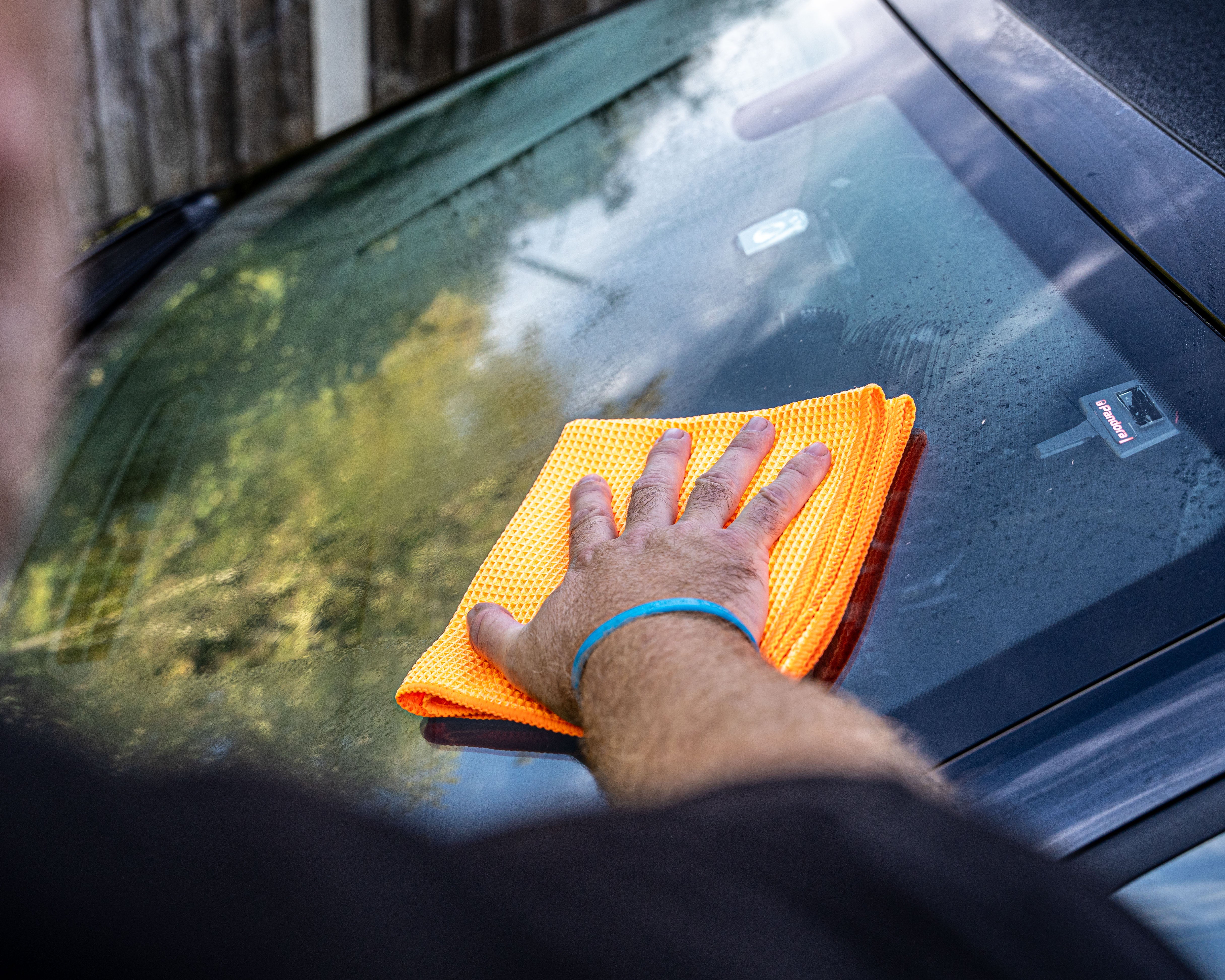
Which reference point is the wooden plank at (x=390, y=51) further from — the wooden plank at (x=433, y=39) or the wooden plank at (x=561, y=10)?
the wooden plank at (x=561, y=10)

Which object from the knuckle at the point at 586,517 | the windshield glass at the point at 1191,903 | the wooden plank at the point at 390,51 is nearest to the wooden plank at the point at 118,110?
the wooden plank at the point at 390,51

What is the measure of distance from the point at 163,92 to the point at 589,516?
3.41 metres

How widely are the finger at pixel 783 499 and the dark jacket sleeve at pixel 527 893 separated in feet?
1.42

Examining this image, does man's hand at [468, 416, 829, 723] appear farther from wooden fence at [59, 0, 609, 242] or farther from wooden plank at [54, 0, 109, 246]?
wooden fence at [59, 0, 609, 242]

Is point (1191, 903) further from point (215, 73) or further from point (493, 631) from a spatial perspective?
point (215, 73)

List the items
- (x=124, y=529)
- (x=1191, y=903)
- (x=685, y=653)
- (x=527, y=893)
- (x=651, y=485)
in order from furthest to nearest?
1. (x=124, y=529)
2. (x=651, y=485)
3. (x=685, y=653)
4. (x=1191, y=903)
5. (x=527, y=893)

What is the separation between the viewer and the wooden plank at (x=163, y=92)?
10.8 ft

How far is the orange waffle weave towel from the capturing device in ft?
2.91

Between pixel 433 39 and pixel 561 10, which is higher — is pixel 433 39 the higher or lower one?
the lower one

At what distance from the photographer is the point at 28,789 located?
1.54ft

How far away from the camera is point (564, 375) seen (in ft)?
4.40

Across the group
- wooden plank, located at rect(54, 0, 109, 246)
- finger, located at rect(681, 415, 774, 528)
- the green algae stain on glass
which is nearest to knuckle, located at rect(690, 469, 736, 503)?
finger, located at rect(681, 415, 774, 528)

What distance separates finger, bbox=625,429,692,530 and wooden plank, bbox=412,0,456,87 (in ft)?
A: 8.70

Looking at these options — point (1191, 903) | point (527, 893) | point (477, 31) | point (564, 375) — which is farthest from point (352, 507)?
point (477, 31)
